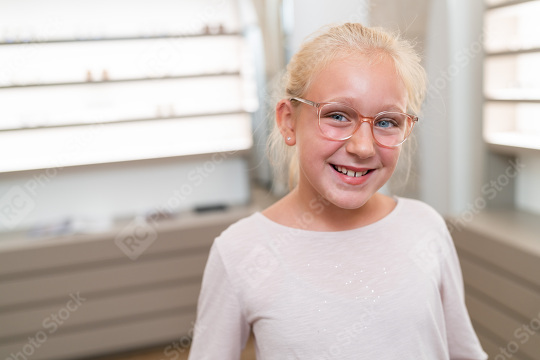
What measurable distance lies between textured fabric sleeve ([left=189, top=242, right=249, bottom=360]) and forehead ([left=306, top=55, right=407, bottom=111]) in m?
0.36

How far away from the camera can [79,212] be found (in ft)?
11.4

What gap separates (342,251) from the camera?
849 mm

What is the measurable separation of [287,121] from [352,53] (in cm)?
19

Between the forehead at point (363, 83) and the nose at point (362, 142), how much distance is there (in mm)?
36

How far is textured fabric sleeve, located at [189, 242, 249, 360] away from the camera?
832 millimetres

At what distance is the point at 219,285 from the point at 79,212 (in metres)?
2.95

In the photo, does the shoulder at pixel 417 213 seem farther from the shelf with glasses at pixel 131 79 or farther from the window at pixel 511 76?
the shelf with glasses at pixel 131 79

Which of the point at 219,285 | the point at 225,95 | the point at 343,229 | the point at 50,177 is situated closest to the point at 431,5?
the point at 225,95

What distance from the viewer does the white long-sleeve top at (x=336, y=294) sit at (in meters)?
0.79

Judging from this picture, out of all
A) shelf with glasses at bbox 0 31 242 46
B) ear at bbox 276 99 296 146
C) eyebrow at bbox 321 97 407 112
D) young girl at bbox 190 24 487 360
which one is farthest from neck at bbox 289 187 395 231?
shelf with glasses at bbox 0 31 242 46

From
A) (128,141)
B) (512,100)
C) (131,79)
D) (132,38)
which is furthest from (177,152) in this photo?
(512,100)

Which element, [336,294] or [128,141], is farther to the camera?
[128,141]

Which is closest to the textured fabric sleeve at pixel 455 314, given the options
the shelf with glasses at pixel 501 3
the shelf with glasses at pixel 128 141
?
the shelf with glasses at pixel 501 3

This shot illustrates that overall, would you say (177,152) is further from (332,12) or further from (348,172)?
(348,172)
